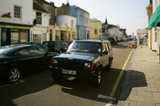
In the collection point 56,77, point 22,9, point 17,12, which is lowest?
point 56,77

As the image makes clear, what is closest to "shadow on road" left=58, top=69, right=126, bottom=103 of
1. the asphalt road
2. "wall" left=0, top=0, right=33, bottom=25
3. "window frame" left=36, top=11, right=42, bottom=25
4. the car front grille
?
the asphalt road

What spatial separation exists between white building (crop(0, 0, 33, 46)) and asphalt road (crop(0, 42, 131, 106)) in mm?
15932

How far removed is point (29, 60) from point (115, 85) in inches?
154

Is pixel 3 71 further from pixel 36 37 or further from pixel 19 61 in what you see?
pixel 36 37

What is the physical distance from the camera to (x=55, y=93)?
17.2ft

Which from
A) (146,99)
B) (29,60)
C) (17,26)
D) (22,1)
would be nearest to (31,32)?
(17,26)

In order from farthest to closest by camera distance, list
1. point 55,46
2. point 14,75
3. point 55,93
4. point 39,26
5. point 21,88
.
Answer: point 39,26
point 55,46
point 14,75
point 21,88
point 55,93

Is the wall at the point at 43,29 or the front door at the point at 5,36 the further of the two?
the wall at the point at 43,29

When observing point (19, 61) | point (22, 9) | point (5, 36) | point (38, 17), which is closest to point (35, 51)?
point (19, 61)

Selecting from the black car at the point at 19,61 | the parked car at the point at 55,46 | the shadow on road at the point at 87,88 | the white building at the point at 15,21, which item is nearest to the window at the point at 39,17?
the white building at the point at 15,21

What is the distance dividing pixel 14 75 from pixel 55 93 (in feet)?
7.06

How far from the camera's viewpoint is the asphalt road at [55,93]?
178 inches

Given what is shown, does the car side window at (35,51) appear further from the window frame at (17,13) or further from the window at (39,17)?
the window at (39,17)

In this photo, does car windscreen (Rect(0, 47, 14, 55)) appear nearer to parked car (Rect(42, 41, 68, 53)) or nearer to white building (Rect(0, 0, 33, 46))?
parked car (Rect(42, 41, 68, 53))
